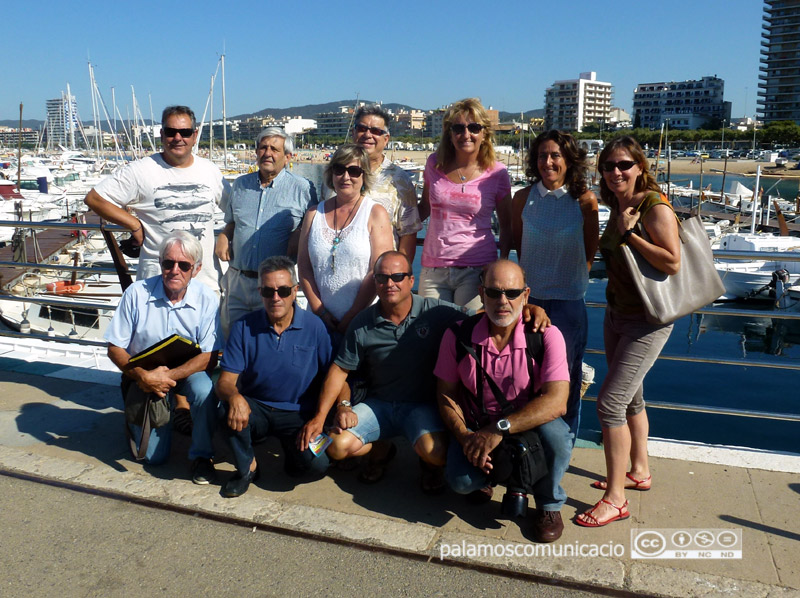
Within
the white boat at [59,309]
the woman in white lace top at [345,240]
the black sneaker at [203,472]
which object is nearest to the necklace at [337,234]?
the woman in white lace top at [345,240]

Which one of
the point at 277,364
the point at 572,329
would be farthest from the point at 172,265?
the point at 572,329

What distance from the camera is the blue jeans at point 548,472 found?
2.99 metres

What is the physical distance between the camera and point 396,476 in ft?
11.8

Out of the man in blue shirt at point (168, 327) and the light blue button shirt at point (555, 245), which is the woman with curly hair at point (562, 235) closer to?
the light blue button shirt at point (555, 245)

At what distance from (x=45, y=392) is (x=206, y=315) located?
6.01ft

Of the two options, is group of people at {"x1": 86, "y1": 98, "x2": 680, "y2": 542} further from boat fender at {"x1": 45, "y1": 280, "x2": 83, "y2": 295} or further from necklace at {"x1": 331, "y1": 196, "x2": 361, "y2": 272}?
boat fender at {"x1": 45, "y1": 280, "x2": 83, "y2": 295}

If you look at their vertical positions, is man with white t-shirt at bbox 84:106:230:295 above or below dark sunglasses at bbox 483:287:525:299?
above

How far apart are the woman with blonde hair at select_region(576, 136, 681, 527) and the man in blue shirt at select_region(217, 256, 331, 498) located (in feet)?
4.57

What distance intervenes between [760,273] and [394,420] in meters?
28.4

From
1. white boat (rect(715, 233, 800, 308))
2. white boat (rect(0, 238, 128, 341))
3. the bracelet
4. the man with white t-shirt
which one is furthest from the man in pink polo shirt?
white boat (rect(715, 233, 800, 308))

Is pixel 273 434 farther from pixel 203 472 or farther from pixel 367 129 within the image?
pixel 367 129

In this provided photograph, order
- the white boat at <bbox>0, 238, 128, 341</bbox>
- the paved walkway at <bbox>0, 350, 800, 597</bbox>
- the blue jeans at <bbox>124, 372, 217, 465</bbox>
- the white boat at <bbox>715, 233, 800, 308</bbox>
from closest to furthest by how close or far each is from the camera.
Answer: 1. the paved walkway at <bbox>0, 350, 800, 597</bbox>
2. the blue jeans at <bbox>124, 372, 217, 465</bbox>
3. the white boat at <bbox>0, 238, 128, 341</bbox>
4. the white boat at <bbox>715, 233, 800, 308</bbox>

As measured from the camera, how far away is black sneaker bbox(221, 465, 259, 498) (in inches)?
132

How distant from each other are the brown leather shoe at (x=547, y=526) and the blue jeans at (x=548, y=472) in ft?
0.08
